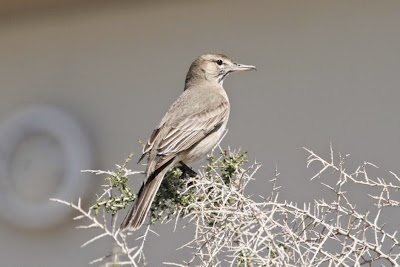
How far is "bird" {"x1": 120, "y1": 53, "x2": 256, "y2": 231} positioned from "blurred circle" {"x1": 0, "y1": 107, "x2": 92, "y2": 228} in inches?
94.7

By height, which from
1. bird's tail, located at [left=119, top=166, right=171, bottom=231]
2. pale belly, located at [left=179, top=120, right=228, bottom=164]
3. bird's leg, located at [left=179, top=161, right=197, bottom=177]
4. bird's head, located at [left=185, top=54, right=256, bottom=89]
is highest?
bird's head, located at [left=185, top=54, right=256, bottom=89]

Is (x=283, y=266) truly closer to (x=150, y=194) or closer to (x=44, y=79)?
(x=150, y=194)

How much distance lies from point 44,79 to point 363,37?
2.77 m

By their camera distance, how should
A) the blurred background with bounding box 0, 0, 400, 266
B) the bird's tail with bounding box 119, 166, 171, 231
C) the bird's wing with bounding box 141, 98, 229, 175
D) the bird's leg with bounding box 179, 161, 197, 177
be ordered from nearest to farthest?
1. the bird's tail with bounding box 119, 166, 171, 231
2. the bird's wing with bounding box 141, 98, 229, 175
3. the bird's leg with bounding box 179, 161, 197, 177
4. the blurred background with bounding box 0, 0, 400, 266

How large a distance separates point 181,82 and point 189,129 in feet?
8.40

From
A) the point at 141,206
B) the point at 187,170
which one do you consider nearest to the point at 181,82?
the point at 187,170

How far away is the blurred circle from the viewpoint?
8094 mm

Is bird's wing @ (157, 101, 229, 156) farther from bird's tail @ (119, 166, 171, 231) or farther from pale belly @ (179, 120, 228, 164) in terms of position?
bird's tail @ (119, 166, 171, 231)

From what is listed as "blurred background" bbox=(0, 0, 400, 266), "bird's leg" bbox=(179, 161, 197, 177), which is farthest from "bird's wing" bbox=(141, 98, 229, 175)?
"blurred background" bbox=(0, 0, 400, 266)

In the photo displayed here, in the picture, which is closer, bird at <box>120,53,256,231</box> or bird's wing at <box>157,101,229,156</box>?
bird at <box>120,53,256,231</box>

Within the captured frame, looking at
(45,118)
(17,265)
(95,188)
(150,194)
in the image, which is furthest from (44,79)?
(150,194)

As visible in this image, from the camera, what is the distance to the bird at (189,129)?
414 centimetres

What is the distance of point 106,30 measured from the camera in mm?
7895

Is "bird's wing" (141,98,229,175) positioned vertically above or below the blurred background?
below
